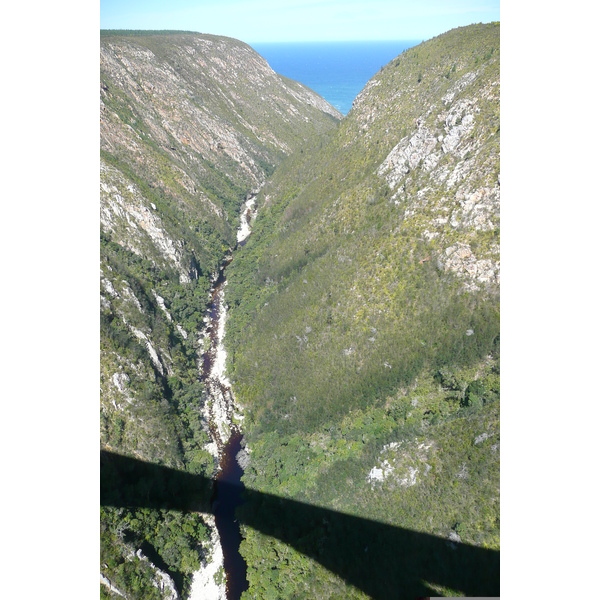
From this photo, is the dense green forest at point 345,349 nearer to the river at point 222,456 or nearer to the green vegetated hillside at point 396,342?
the green vegetated hillside at point 396,342

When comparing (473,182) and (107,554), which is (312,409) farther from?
(473,182)

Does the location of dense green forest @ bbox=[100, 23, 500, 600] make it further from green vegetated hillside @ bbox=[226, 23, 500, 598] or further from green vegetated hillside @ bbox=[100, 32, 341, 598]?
green vegetated hillside @ bbox=[100, 32, 341, 598]

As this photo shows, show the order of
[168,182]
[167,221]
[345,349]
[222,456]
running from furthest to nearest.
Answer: [168,182] → [167,221] → [222,456] → [345,349]

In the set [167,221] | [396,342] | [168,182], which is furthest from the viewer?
[168,182]

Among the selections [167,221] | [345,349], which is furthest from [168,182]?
[345,349]

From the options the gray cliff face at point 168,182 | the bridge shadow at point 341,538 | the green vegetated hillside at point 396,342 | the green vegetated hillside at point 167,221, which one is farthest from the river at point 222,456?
the gray cliff face at point 168,182

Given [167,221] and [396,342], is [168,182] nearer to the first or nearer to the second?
[167,221]

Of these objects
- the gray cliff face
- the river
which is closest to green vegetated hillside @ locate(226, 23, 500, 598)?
the river

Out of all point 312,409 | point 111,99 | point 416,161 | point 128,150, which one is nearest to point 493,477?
point 312,409
